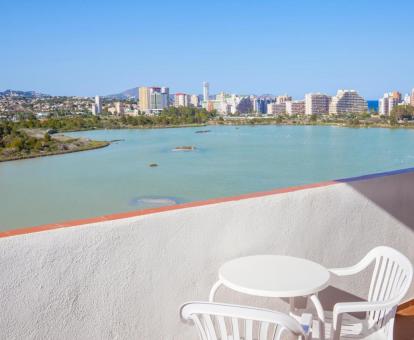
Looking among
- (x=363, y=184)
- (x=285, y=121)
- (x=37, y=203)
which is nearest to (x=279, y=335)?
(x=363, y=184)

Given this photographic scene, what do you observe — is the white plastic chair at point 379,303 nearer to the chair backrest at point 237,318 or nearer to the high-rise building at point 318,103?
the chair backrest at point 237,318

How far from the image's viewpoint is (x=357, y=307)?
117cm

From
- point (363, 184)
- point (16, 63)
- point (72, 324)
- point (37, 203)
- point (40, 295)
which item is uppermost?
point (16, 63)

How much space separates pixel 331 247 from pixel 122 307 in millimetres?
907

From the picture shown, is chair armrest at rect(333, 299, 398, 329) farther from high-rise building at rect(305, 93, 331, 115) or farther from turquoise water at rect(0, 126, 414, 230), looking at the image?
high-rise building at rect(305, 93, 331, 115)

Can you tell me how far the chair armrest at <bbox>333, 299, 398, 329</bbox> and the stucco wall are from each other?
50 cm

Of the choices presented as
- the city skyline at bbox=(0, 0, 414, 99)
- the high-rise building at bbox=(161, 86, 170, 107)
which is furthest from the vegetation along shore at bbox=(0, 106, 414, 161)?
the high-rise building at bbox=(161, 86, 170, 107)

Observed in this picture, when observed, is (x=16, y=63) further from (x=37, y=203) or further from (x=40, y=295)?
(x=40, y=295)

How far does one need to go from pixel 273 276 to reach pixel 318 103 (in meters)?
66.6

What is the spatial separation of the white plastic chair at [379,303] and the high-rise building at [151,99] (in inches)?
2555

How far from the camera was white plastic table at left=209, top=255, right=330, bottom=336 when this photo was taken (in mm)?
1263

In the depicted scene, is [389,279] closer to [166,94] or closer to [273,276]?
[273,276]

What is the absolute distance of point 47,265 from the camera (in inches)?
48.9

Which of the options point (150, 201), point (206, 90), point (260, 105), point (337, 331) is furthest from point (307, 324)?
point (206, 90)
